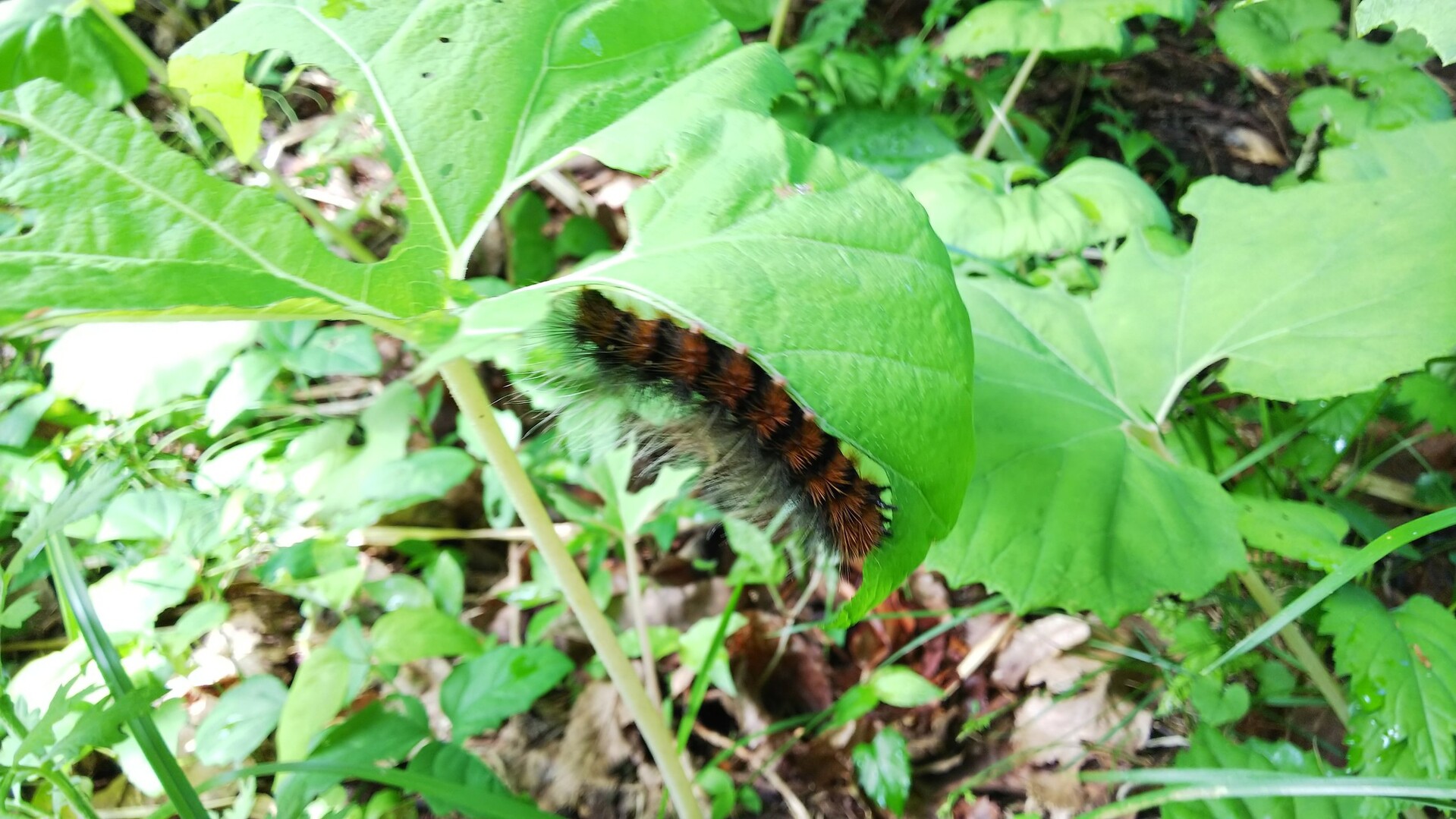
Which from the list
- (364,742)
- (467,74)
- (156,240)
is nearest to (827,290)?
(467,74)

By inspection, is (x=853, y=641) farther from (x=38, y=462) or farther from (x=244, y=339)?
(x=38, y=462)

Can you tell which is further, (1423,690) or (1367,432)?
(1367,432)

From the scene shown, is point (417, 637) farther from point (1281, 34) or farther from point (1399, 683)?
point (1281, 34)

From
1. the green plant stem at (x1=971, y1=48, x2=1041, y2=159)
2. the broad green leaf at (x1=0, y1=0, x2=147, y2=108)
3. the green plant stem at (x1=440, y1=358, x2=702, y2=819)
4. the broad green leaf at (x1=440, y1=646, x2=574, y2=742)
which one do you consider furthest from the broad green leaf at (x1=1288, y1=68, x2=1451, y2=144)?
the broad green leaf at (x1=0, y1=0, x2=147, y2=108)

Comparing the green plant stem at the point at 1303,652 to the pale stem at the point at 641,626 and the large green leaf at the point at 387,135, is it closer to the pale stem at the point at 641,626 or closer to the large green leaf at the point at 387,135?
the pale stem at the point at 641,626

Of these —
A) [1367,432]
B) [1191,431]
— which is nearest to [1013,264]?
[1191,431]
